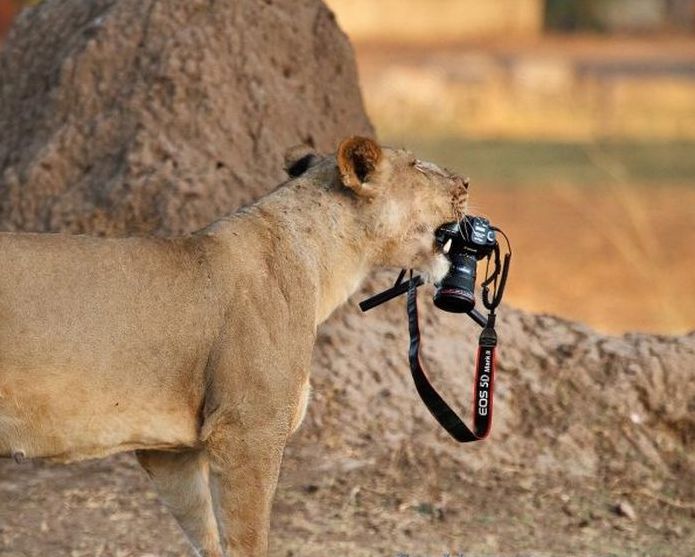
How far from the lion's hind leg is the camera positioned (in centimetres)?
102

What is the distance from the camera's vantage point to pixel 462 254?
19.4 ft

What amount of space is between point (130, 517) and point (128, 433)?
51.9 inches

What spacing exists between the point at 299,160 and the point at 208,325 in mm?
837

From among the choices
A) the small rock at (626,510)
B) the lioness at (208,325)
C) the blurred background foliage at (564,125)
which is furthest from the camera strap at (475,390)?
the small rock at (626,510)

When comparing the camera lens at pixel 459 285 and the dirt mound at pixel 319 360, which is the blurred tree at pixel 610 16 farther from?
the camera lens at pixel 459 285

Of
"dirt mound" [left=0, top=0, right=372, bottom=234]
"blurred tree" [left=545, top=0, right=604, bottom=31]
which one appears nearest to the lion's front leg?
"dirt mound" [left=0, top=0, right=372, bottom=234]

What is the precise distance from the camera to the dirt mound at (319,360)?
6.75m

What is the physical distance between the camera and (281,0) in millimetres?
8164

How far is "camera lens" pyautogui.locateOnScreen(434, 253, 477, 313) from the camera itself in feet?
19.4

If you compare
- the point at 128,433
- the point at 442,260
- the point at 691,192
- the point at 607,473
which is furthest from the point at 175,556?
the point at 691,192

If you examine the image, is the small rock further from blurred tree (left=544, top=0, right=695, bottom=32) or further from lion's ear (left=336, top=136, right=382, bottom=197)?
blurred tree (left=544, top=0, right=695, bottom=32)

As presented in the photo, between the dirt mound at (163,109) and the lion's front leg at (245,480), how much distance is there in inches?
86.1

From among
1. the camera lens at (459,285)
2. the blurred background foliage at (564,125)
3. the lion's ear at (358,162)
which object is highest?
the lion's ear at (358,162)

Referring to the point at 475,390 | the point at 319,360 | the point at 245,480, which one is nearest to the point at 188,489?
the point at 245,480
